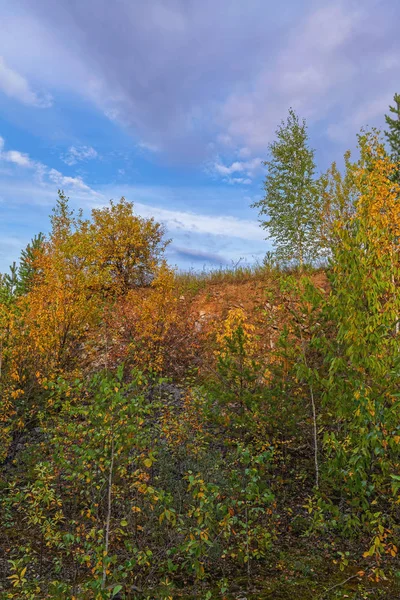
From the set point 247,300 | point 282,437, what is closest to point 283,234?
point 247,300

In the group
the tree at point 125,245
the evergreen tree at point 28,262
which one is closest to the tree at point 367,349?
the tree at point 125,245

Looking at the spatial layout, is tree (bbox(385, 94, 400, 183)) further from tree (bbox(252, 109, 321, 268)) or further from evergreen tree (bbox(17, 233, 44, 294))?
evergreen tree (bbox(17, 233, 44, 294))

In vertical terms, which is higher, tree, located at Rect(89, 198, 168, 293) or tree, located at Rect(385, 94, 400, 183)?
tree, located at Rect(385, 94, 400, 183)

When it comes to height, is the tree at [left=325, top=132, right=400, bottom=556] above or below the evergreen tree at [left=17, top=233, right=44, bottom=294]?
below

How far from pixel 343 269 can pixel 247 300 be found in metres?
13.1

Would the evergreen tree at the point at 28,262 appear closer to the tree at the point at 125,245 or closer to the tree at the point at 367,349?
the tree at the point at 125,245

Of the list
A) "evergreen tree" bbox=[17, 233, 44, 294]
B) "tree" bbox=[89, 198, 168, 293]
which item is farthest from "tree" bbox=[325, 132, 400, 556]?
"evergreen tree" bbox=[17, 233, 44, 294]

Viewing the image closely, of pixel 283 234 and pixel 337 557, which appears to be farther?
pixel 283 234

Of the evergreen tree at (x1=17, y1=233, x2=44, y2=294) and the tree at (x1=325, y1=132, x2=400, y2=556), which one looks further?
the evergreen tree at (x1=17, y1=233, x2=44, y2=294)

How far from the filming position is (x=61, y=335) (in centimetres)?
1091

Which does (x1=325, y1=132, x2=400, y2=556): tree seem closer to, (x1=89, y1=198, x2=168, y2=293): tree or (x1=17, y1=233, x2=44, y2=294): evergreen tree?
(x1=89, y1=198, x2=168, y2=293): tree

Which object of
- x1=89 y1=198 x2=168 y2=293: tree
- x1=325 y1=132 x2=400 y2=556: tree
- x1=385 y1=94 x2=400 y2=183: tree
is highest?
x1=385 y1=94 x2=400 y2=183: tree

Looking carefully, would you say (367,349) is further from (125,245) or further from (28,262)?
(28,262)

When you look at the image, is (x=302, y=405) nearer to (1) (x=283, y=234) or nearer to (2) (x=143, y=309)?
(2) (x=143, y=309)
